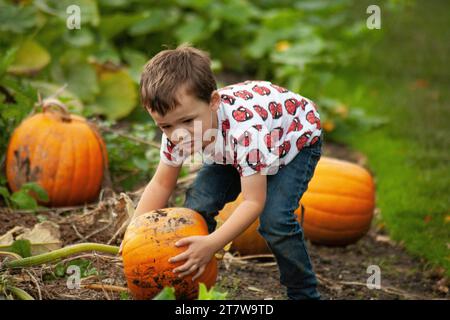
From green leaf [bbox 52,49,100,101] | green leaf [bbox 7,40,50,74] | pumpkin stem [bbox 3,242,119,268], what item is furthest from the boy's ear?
green leaf [bbox 52,49,100,101]

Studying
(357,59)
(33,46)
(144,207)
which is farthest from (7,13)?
(357,59)

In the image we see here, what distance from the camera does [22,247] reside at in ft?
10.5

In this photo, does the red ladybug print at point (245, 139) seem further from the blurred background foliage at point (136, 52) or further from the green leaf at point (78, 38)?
the green leaf at point (78, 38)

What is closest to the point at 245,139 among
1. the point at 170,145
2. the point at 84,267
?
the point at 170,145

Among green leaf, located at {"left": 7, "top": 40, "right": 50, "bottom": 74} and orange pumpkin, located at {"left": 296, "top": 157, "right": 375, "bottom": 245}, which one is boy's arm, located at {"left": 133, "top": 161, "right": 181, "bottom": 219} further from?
green leaf, located at {"left": 7, "top": 40, "right": 50, "bottom": 74}

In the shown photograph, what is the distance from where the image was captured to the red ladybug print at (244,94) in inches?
121

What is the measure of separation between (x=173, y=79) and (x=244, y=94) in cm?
41

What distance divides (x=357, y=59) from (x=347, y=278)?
4.80 metres

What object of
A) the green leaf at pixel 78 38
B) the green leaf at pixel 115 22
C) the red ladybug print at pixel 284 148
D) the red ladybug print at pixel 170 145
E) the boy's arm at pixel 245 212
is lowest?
the boy's arm at pixel 245 212

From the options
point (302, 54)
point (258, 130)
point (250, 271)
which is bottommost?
point (250, 271)

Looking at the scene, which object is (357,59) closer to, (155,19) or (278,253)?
(155,19)

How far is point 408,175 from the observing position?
549 cm

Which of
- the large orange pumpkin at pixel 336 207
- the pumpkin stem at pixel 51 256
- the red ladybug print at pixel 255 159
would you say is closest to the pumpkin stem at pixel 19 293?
the pumpkin stem at pixel 51 256

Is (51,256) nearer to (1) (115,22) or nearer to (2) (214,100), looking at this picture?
(2) (214,100)
